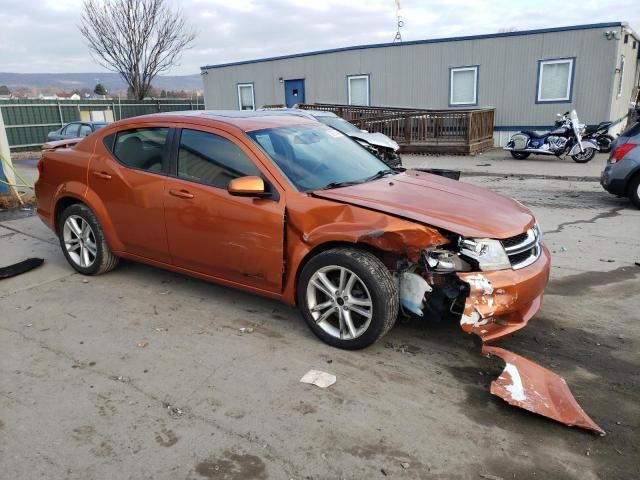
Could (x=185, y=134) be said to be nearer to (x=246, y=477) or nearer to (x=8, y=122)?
(x=246, y=477)

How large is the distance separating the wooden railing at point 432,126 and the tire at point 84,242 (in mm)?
13453

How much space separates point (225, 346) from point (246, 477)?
4.62ft

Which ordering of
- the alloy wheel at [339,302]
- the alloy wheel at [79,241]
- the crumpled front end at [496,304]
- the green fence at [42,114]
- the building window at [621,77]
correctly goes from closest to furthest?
the crumpled front end at [496,304], the alloy wheel at [339,302], the alloy wheel at [79,241], the building window at [621,77], the green fence at [42,114]

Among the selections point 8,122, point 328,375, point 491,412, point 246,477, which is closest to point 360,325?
point 328,375

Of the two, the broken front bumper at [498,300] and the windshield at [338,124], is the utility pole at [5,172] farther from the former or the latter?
the broken front bumper at [498,300]

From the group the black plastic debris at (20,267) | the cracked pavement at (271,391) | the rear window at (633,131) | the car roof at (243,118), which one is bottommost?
the cracked pavement at (271,391)

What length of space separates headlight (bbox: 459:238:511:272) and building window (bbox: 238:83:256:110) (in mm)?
22487

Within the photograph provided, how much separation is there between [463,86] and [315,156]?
53.1 feet

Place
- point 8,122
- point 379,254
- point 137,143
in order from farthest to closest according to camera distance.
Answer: point 8,122, point 137,143, point 379,254

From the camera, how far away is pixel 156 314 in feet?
14.5

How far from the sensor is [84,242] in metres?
5.24

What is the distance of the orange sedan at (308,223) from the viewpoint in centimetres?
343

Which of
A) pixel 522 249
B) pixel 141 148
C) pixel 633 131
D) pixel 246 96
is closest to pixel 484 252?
pixel 522 249

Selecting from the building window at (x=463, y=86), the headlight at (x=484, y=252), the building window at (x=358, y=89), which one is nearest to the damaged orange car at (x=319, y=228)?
the headlight at (x=484, y=252)
